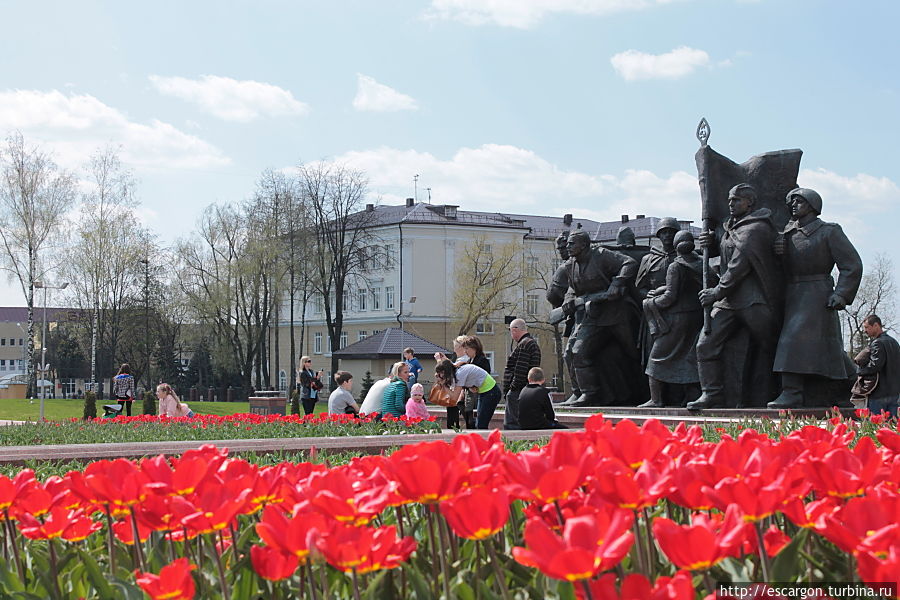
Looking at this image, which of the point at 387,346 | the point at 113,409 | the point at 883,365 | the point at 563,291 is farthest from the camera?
the point at 387,346

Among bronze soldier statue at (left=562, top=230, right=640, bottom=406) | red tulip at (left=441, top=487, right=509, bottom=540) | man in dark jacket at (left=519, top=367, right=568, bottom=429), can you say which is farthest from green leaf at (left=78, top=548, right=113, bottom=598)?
bronze soldier statue at (left=562, top=230, right=640, bottom=406)

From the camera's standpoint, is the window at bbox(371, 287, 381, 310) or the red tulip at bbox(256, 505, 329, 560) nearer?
the red tulip at bbox(256, 505, 329, 560)

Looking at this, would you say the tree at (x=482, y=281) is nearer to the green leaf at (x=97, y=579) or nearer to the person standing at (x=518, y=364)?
the person standing at (x=518, y=364)

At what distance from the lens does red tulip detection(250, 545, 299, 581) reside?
194 centimetres

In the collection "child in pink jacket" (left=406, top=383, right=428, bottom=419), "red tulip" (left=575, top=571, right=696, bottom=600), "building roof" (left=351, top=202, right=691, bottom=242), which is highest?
"building roof" (left=351, top=202, right=691, bottom=242)

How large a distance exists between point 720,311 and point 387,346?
72.9 ft

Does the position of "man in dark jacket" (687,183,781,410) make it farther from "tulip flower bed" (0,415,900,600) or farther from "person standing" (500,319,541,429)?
"tulip flower bed" (0,415,900,600)

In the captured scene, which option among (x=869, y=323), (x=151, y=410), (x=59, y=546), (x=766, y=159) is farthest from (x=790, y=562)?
(x=151, y=410)

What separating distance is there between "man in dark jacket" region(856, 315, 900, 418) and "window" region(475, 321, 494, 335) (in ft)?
167

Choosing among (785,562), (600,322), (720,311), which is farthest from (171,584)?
(600,322)

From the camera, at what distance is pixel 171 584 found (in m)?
1.79

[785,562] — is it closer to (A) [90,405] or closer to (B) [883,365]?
(B) [883,365]

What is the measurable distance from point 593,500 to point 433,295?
6399cm

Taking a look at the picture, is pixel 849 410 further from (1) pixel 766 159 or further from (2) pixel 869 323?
(1) pixel 766 159
